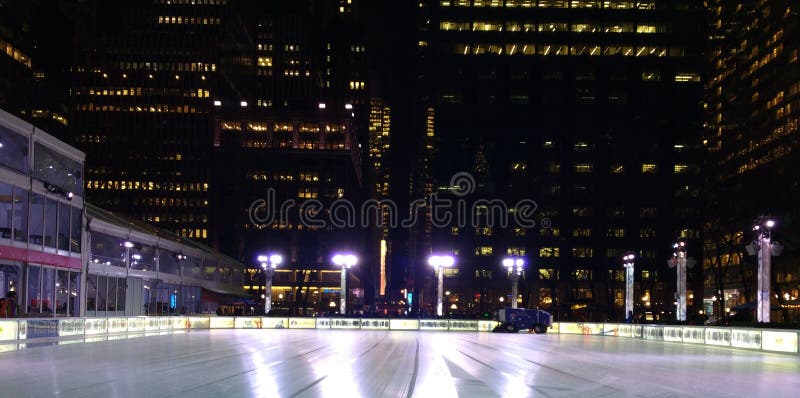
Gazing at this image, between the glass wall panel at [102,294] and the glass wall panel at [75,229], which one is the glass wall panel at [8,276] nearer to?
the glass wall panel at [75,229]

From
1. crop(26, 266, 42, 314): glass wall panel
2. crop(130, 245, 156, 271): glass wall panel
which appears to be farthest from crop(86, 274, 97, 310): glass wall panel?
crop(26, 266, 42, 314): glass wall panel

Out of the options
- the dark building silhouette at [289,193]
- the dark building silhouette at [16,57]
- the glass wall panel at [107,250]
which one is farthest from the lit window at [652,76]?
the glass wall panel at [107,250]

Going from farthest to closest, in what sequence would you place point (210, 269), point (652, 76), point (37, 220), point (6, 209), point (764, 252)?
point (652, 76), point (210, 269), point (764, 252), point (37, 220), point (6, 209)

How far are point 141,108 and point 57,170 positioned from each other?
143 meters

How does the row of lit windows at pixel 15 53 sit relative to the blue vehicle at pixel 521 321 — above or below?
above

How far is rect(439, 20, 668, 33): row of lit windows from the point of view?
155 meters

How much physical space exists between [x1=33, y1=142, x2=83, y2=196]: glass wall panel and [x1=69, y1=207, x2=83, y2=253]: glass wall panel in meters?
1.39

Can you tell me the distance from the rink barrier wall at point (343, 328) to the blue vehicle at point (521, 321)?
3.73 m

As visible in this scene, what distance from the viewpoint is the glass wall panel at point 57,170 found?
48812 mm

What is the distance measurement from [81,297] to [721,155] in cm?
12220

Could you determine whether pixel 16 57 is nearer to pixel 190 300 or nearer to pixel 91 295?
pixel 190 300

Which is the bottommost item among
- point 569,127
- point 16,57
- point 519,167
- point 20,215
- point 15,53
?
point 20,215

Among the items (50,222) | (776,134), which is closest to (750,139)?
(776,134)

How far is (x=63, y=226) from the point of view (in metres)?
51.4
